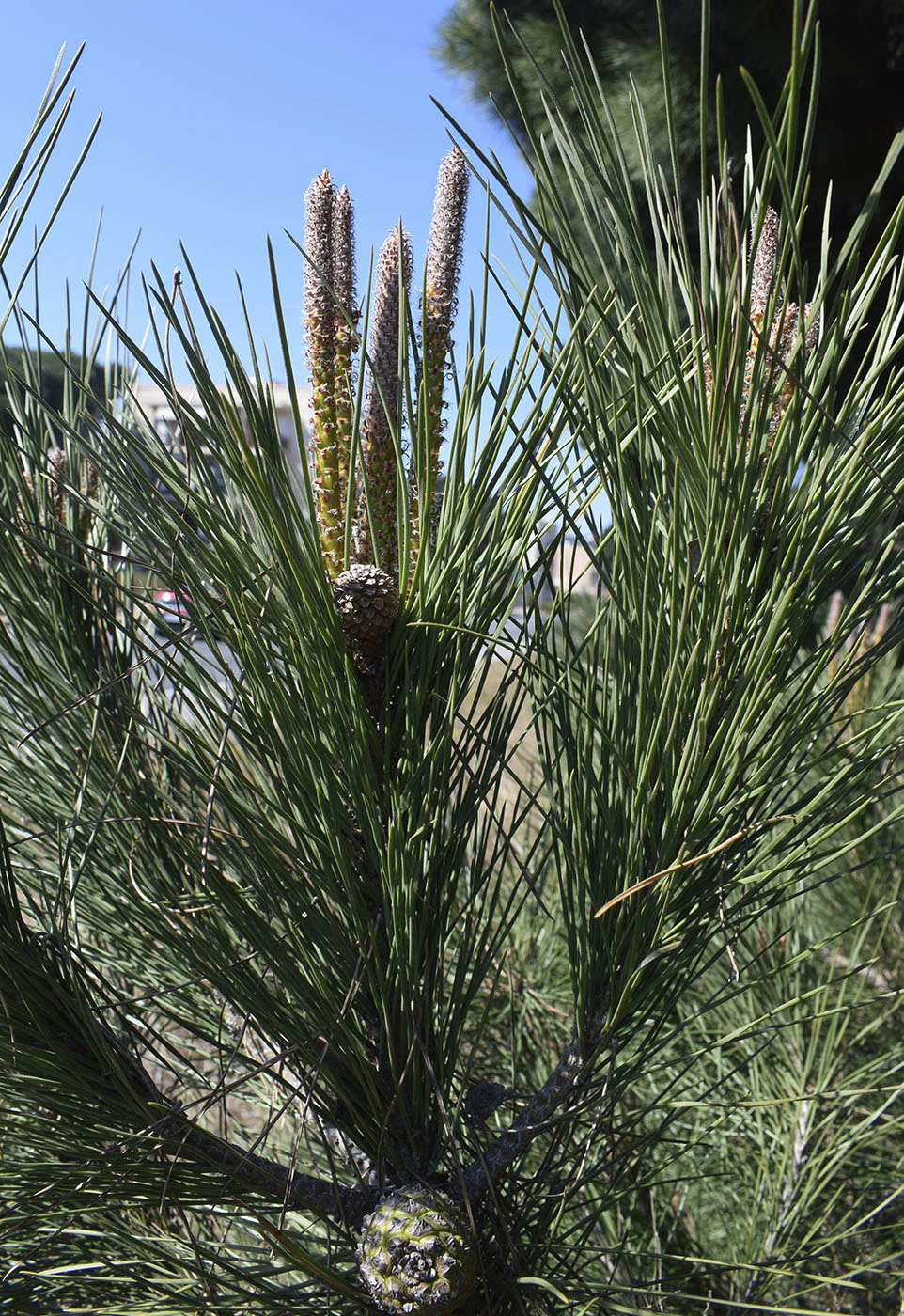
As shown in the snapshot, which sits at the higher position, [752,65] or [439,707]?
[752,65]

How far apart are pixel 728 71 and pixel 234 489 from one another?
1395 millimetres

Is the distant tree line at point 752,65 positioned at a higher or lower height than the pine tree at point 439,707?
higher

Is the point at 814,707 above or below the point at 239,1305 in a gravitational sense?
above

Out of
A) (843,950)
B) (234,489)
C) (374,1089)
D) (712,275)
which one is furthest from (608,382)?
(843,950)

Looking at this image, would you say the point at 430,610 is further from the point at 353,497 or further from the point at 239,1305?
the point at 239,1305

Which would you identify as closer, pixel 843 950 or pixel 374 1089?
pixel 374 1089

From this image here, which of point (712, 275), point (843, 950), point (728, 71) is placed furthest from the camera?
point (728, 71)

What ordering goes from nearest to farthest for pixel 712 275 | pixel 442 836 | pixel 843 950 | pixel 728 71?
1. pixel 712 275
2. pixel 442 836
3. pixel 843 950
4. pixel 728 71

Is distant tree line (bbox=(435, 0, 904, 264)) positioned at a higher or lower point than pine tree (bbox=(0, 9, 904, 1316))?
higher

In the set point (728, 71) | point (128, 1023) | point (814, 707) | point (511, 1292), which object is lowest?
point (511, 1292)

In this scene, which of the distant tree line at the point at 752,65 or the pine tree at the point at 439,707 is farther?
the distant tree line at the point at 752,65

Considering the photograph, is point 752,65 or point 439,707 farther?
point 752,65

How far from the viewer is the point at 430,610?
41cm

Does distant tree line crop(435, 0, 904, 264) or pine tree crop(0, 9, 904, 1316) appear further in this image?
distant tree line crop(435, 0, 904, 264)
